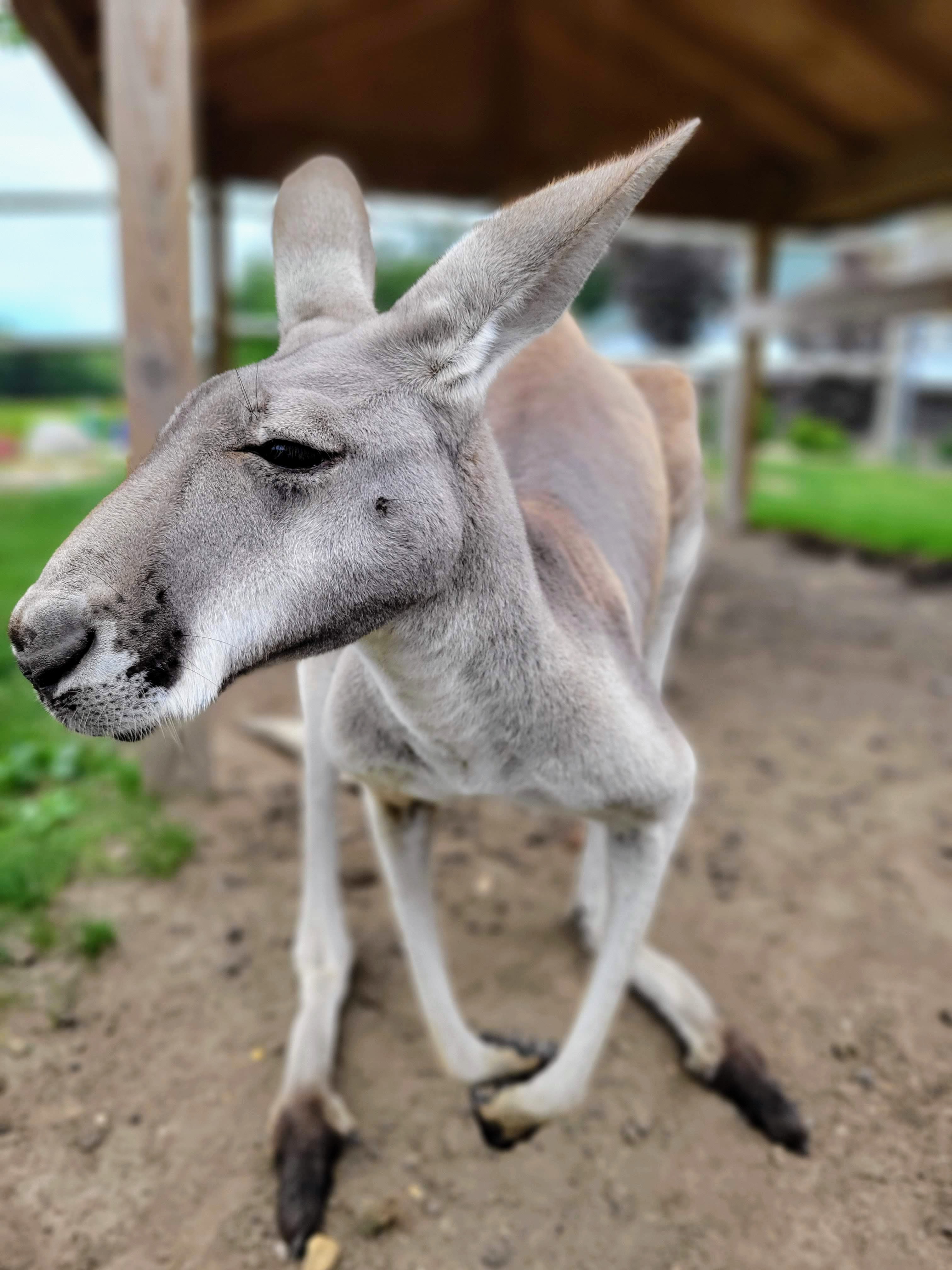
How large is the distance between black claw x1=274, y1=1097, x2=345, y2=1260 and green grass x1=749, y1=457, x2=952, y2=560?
5.48 metres

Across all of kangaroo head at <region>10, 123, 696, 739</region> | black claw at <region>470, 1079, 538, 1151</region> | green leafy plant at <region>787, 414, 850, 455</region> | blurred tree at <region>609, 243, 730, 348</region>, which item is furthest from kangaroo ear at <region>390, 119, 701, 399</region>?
blurred tree at <region>609, 243, 730, 348</region>

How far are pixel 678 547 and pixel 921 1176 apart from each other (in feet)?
4.37

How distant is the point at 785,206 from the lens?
21.0 feet

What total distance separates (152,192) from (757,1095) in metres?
2.49

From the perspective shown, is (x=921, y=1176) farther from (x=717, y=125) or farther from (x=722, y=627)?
(x=717, y=125)

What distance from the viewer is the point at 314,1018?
6.40 feet

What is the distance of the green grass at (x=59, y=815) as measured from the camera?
7.79 feet

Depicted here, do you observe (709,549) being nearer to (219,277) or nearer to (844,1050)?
(219,277)

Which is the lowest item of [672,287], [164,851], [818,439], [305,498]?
[818,439]

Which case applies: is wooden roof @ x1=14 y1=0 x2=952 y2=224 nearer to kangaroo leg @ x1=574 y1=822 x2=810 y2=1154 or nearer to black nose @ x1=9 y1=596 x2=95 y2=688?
black nose @ x1=9 y1=596 x2=95 y2=688

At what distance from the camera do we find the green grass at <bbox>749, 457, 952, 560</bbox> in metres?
6.49

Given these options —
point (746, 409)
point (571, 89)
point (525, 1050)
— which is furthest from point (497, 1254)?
point (746, 409)

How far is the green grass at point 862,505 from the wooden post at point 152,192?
16.8 feet

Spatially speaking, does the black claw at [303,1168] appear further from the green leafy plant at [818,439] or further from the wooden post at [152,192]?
the green leafy plant at [818,439]
